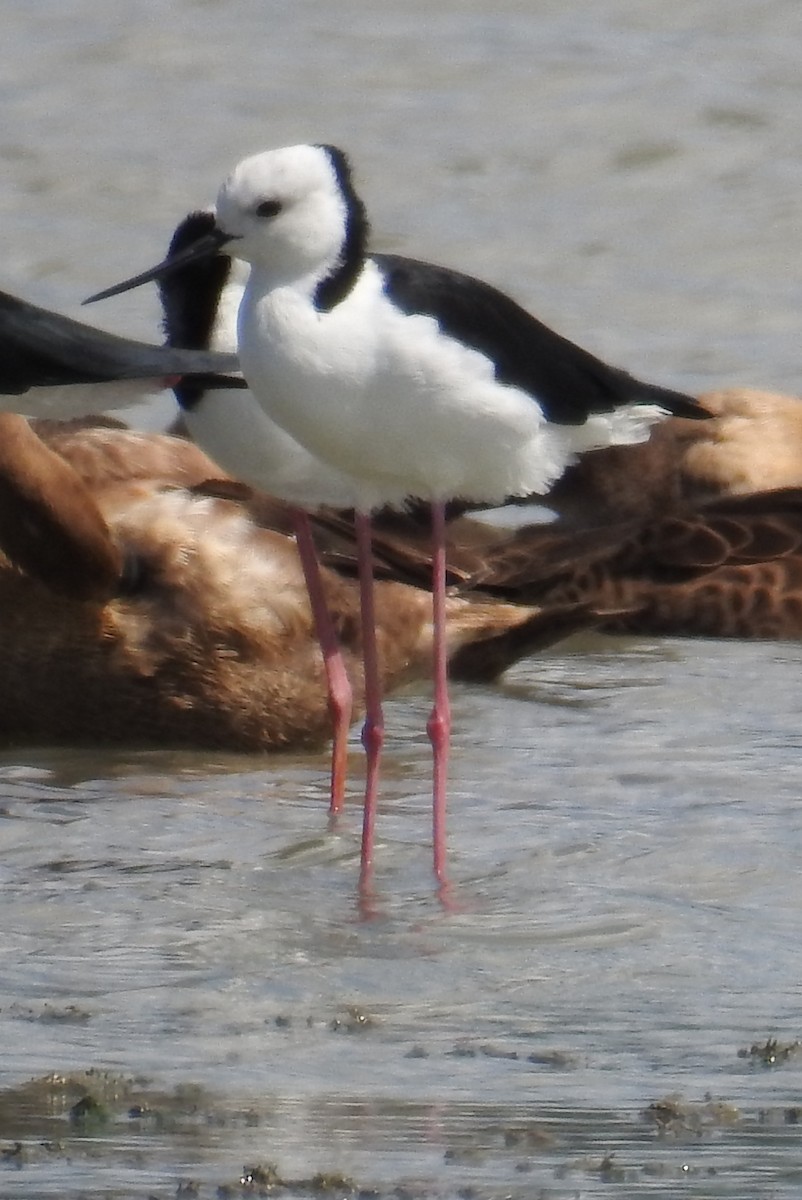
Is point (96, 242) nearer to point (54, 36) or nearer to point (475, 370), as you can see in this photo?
point (54, 36)

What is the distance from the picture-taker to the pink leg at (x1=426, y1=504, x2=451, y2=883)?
6.10m

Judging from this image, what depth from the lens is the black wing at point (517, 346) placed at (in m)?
5.84

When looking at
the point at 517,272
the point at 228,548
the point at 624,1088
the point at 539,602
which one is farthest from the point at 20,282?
the point at 624,1088

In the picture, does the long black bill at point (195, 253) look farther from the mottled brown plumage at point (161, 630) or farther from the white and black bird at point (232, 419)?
the mottled brown plumage at point (161, 630)

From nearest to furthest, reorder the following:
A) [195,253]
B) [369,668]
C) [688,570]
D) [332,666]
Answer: [195,253], [369,668], [332,666], [688,570]

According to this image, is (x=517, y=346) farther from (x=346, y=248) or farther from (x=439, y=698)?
(x=439, y=698)

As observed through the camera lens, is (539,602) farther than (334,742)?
Yes

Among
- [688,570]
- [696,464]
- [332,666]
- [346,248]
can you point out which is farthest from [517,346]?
[696,464]

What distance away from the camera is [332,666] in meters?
6.95

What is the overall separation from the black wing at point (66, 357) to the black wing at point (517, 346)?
57 cm

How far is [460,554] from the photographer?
8.73 m

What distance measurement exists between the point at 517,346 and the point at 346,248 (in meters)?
0.49

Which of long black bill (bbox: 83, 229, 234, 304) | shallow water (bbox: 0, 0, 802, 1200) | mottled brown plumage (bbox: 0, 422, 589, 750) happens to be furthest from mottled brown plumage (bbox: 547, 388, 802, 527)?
long black bill (bbox: 83, 229, 234, 304)

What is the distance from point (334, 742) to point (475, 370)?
1.39m
